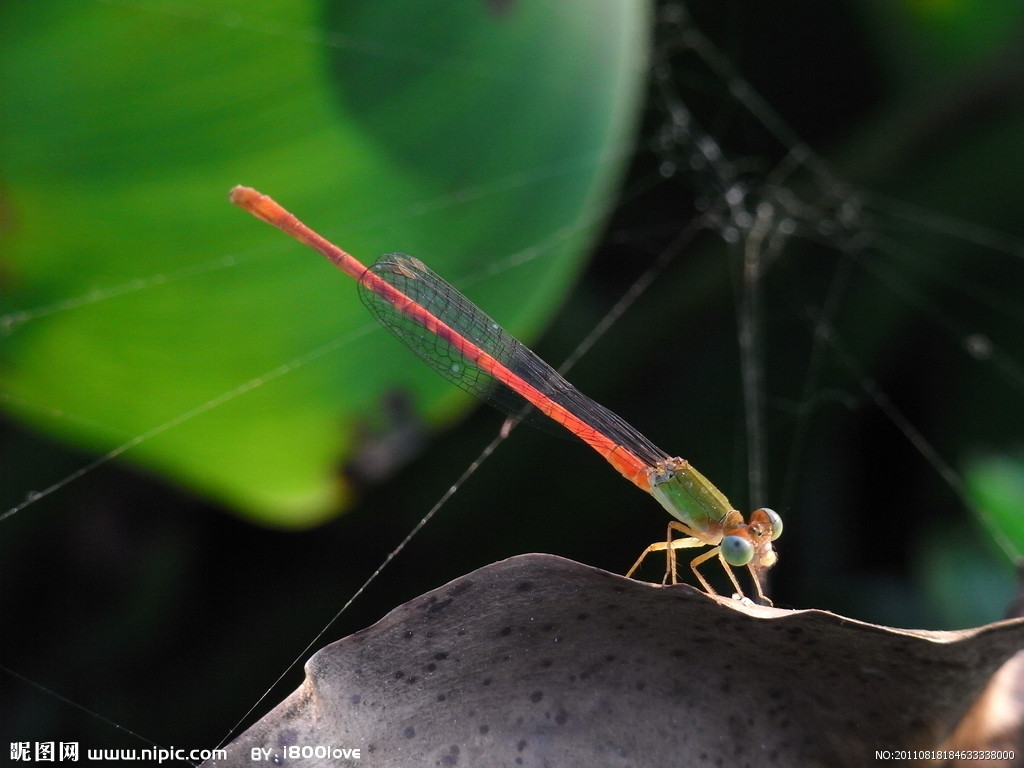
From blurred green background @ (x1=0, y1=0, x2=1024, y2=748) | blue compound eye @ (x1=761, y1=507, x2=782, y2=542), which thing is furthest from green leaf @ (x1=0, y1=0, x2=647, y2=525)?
blue compound eye @ (x1=761, y1=507, x2=782, y2=542)

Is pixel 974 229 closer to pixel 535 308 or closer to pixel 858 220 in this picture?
pixel 858 220

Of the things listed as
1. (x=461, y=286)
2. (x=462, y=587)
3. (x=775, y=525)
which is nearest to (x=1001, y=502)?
(x=775, y=525)

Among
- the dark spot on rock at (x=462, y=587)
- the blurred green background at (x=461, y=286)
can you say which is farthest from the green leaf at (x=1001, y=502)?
the dark spot on rock at (x=462, y=587)

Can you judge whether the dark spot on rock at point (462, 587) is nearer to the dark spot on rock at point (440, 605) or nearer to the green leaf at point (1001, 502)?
the dark spot on rock at point (440, 605)

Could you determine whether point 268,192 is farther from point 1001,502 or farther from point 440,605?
point 1001,502

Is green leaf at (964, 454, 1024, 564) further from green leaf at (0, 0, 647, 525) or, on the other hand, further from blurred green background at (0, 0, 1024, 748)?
green leaf at (0, 0, 647, 525)
